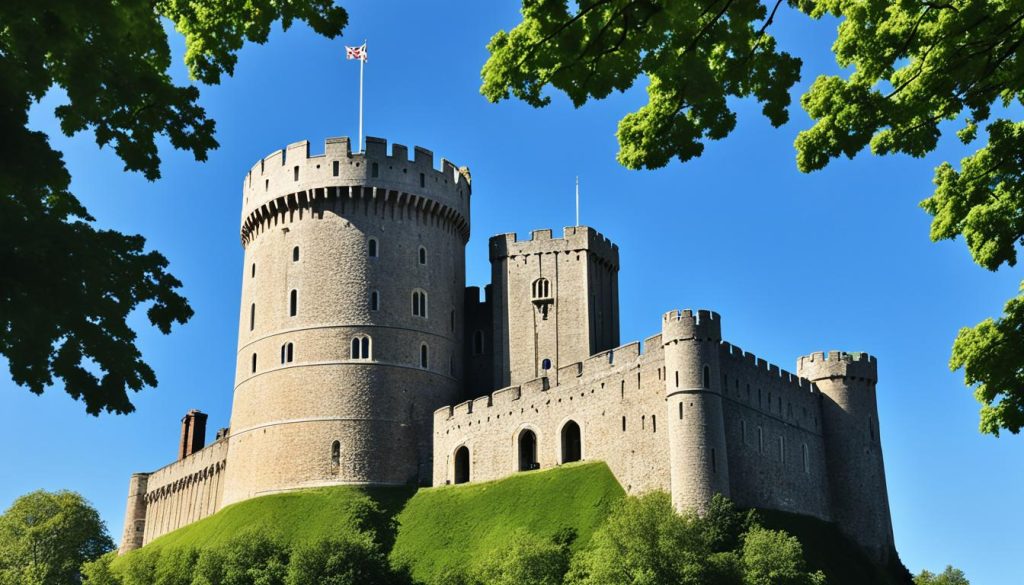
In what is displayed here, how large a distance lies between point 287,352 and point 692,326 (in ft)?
84.5

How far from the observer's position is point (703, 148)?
1371 cm

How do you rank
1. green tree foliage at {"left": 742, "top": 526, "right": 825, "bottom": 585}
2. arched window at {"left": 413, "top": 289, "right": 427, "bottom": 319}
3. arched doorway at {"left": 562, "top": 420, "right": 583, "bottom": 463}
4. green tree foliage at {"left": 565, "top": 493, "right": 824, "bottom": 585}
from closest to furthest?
1. green tree foliage at {"left": 565, "top": 493, "right": 824, "bottom": 585}
2. green tree foliage at {"left": 742, "top": 526, "right": 825, "bottom": 585}
3. arched doorway at {"left": 562, "top": 420, "right": 583, "bottom": 463}
4. arched window at {"left": 413, "top": 289, "right": 427, "bottom": 319}

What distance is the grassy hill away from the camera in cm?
5666

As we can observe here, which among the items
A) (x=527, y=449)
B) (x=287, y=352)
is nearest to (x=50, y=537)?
(x=287, y=352)

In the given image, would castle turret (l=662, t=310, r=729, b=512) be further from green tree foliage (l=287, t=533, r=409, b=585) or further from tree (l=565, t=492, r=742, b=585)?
green tree foliage (l=287, t=533, r=409, b=585)

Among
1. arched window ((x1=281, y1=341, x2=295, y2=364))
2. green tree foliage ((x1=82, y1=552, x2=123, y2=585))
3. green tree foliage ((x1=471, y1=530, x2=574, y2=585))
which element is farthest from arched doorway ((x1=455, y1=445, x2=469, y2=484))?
green tree foliage ((x1=82, y1=552, x2=123, y2=585))

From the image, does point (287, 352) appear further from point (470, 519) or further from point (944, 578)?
point (944, 578)

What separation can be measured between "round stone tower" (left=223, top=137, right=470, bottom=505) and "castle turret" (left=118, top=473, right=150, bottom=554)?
702 inches

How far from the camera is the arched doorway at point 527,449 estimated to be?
212 ft

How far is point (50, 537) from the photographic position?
86.5 meters

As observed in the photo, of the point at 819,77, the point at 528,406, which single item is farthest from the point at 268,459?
the point at 819,77

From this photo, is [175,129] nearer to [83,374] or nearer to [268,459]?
[83,374]

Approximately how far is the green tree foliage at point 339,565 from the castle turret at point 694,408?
13.2m

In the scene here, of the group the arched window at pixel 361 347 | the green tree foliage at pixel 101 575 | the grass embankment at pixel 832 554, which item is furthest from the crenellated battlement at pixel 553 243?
the green tree foliage at pixel 101 575
